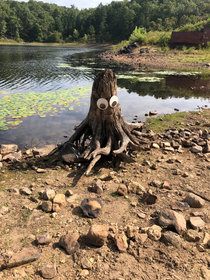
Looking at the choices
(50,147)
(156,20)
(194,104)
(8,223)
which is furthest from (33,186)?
(156,20)

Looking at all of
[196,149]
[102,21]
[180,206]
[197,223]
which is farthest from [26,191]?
[102,21]

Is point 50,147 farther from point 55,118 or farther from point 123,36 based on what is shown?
point 123,36

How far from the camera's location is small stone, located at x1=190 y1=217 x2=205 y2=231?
278cm

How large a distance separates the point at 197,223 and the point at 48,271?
203cm

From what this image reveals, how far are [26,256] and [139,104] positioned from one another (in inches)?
357

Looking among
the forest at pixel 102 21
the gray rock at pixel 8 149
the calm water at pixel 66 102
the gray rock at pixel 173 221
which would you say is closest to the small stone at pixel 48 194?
the gray rock at pixel 173 221

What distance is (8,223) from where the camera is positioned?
2.82 metres

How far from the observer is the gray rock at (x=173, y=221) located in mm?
2711

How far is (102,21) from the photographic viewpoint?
97.9 m

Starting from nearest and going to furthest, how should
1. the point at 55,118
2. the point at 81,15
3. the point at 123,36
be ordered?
1. the point at 55,118
2. the point at 123,36
3. the point at 81,15

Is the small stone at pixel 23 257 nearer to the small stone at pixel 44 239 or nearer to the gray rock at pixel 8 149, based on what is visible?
the small stone at pixel 44 239

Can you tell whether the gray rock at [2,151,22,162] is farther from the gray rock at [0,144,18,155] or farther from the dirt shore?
the dirt shore

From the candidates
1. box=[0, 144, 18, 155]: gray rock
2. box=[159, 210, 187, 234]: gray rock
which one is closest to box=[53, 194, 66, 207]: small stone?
box=[159, 210, 187, 234]: gray rock

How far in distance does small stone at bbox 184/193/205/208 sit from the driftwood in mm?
1402
